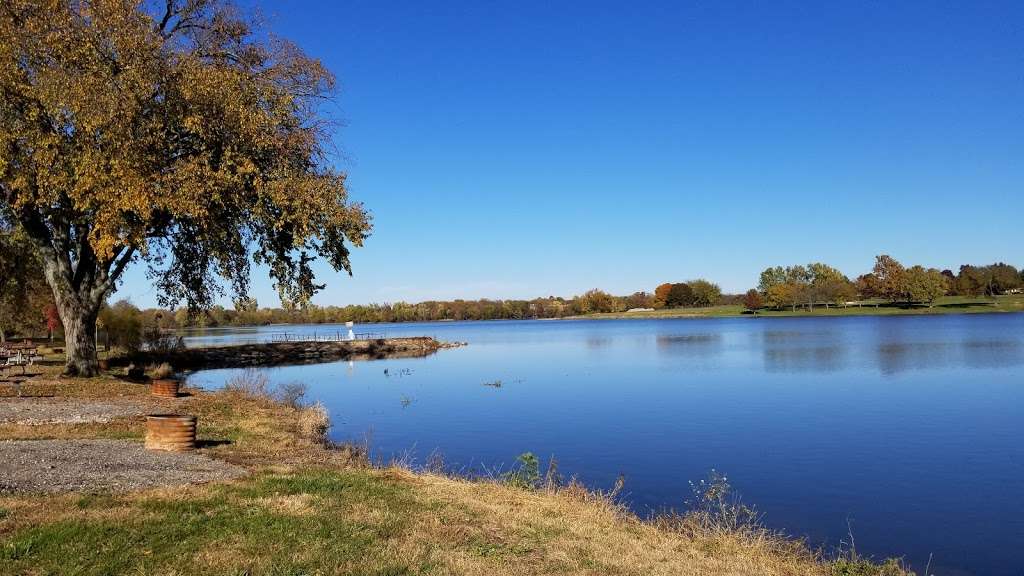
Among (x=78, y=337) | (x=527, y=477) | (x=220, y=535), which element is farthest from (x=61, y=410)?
(x=220, y=535)

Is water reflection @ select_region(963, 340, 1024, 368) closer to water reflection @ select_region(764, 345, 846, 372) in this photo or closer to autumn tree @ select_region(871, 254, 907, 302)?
water reflection @ select_region(764, 345, 846, 372)

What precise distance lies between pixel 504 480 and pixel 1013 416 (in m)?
19.0

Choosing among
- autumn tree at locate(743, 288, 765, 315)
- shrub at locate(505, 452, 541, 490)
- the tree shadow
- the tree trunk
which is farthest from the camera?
autumn tree at locate(743, 288, 765, 315)

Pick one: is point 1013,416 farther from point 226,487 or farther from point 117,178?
point 117,178

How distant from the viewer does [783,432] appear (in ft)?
70.8

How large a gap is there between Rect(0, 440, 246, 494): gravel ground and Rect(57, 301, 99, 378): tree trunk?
41.6 ft

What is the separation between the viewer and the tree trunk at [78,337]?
80.1 feet

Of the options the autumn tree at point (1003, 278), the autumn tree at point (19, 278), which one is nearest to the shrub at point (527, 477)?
the autumn tree at point (19, 278)

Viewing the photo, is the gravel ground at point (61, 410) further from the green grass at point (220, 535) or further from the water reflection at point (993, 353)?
the water reflection at point (993, 353)

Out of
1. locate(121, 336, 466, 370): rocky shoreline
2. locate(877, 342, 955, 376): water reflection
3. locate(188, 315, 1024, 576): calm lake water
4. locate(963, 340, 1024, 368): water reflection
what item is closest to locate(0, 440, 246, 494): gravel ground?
locate(188, 315, 1024, 576): calm lake water

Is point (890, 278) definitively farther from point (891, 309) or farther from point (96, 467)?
point (96, 467)

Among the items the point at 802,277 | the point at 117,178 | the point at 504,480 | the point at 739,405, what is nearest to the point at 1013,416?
the point at 739,405

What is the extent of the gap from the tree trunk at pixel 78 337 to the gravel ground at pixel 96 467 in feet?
41.6

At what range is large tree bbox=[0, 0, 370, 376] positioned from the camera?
65.4ft
